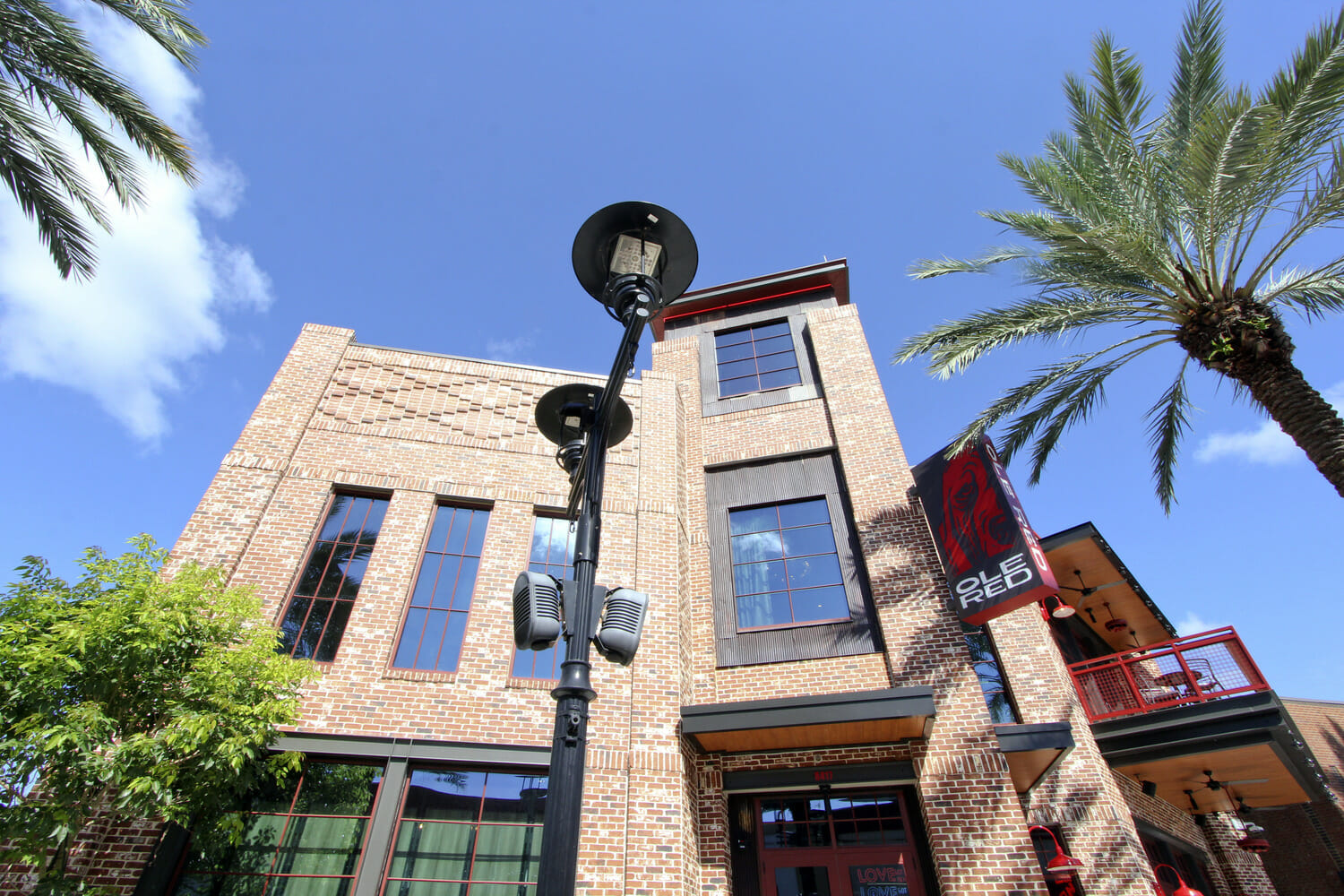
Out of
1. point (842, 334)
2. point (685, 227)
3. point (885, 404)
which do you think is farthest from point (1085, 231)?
point (685, 227)

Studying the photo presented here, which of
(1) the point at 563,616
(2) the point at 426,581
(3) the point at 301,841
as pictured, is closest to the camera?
(1) the point at 563,616

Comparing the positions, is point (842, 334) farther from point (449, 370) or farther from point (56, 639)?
point (56, 639)

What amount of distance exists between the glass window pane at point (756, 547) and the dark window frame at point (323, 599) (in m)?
5.85

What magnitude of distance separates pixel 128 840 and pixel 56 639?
277 cm

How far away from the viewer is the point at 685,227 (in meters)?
4.04

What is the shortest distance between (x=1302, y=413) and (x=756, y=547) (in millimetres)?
7255

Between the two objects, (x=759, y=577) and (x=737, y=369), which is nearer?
(x=759, y=577)

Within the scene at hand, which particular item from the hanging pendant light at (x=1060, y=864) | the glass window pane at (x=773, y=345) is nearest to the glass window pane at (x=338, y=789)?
the hanging pendant light at (x=1060, y=864)

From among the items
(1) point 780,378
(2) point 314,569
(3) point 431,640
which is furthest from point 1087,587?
(2) point 314,569

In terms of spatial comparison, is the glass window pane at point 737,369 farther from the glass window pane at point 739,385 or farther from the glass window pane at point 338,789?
the glass window pane at point 338,789

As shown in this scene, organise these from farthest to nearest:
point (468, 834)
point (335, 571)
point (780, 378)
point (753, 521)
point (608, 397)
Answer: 1. point (780, 378)
2. point (753, 521)
3. point (335, 571)
4. point (468, 834)
5. point (608, 397)

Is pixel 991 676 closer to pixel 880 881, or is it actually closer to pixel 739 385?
pixel 880 881

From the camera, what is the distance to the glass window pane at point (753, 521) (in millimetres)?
11609

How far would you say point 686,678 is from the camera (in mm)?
9555
